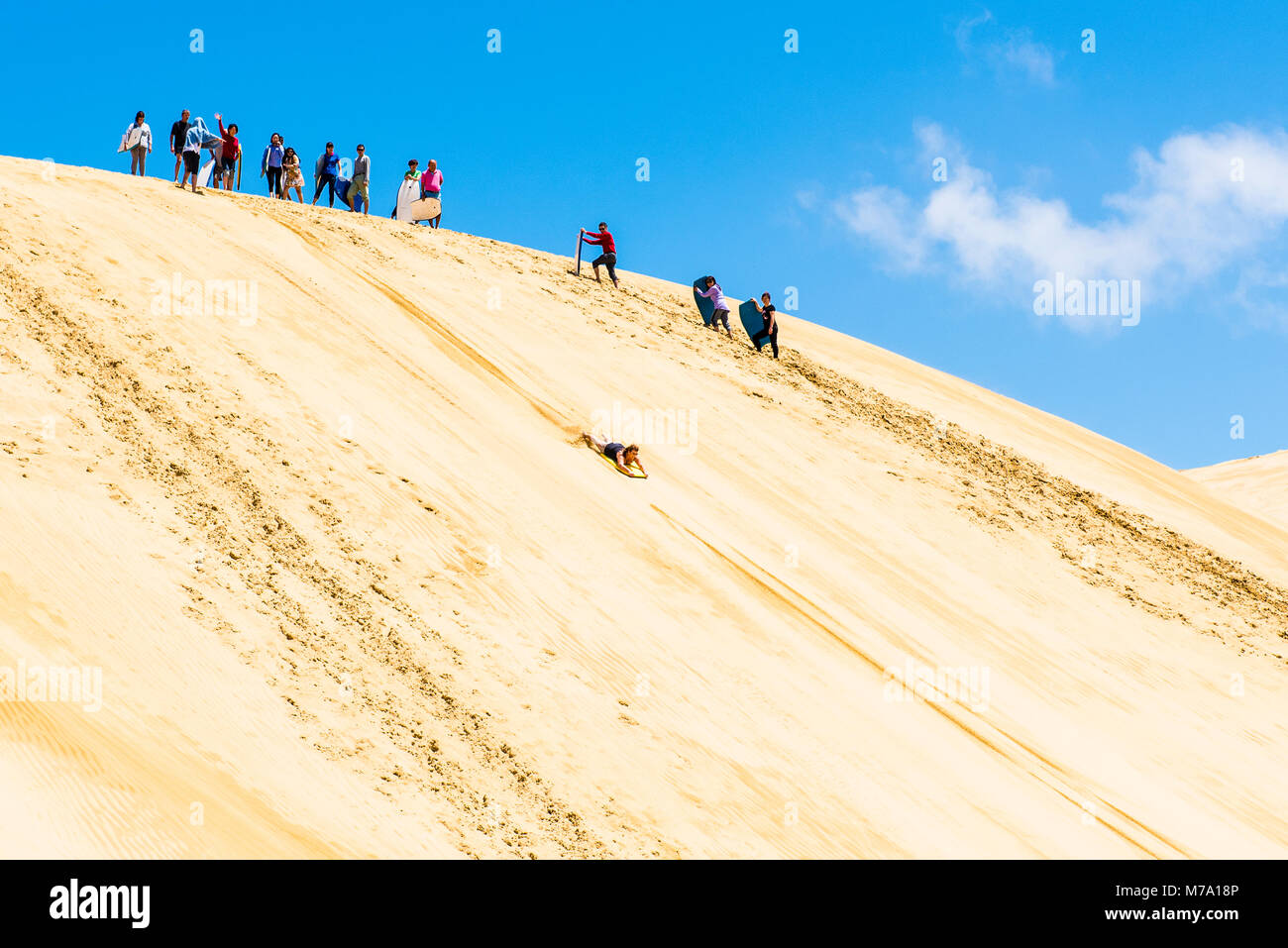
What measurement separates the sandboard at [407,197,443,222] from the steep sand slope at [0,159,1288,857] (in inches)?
117

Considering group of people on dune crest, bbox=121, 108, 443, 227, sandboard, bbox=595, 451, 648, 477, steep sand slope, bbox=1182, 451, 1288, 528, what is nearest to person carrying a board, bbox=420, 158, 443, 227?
group of people on dune crest, bbox=121, 108, 443, 227

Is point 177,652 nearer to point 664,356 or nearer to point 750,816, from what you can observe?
point 750,816

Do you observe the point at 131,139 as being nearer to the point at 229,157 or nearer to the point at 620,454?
the point at 229,157

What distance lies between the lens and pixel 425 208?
23.3 meters

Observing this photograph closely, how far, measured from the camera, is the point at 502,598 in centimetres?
1195

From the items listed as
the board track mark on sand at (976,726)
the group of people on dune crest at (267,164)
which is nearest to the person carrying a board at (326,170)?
the group of people on dune crest at (267,164)

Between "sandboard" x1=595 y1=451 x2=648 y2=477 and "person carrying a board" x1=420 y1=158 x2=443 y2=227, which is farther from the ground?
"person carrying a board" x1=420 y1=158 x2=443 y2=227

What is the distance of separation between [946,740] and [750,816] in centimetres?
298

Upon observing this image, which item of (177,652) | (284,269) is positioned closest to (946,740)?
(177,652)

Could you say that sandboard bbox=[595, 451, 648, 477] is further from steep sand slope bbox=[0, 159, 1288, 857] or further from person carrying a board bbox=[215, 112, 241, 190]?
person carrying a board bbox=[215, 112, 241, 190]

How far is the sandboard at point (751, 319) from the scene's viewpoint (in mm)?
22609

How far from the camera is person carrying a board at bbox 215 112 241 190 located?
20906mm

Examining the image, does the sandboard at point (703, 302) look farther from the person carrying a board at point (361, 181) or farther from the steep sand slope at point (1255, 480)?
the steep sand slope at point (1255, 480)

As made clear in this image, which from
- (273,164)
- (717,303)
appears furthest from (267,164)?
(717,303)
